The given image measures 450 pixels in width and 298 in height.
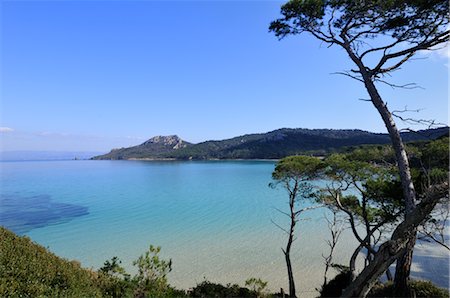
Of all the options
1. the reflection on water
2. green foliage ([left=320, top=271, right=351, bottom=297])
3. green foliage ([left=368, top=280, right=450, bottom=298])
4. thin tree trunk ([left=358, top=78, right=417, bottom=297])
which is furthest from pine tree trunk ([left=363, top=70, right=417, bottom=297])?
the reflection on water

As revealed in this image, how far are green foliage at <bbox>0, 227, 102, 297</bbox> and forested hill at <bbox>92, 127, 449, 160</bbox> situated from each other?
72204mm

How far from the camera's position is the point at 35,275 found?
13.5 ft

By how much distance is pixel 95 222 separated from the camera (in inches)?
931

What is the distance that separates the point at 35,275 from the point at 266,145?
4514 inches

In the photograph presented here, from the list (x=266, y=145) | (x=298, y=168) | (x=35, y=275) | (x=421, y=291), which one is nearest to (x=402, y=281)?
(x=421, y=291)

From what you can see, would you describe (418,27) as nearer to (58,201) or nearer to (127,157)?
(58,201)

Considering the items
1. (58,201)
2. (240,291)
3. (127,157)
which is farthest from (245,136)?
(240,291)

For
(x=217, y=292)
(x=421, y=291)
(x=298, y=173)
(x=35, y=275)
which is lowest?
(x=217, y=292)

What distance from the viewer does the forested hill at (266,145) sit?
93625mm

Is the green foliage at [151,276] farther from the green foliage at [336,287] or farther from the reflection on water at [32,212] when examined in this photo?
the reflection on water at [32,212]

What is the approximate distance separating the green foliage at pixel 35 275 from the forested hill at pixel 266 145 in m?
72.2

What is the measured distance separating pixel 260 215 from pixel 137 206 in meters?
13.1

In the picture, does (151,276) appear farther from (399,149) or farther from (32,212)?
(32,212)

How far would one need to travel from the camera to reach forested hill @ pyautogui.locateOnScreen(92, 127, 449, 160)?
3686 inches
